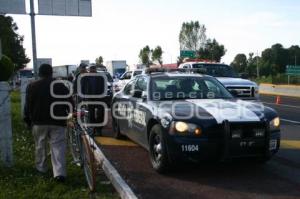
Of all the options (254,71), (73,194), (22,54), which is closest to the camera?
(73,194)

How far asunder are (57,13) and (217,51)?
200 feet

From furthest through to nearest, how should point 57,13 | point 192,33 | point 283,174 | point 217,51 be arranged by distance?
point 192,33
point 217,51
point 57,13
point 283,174

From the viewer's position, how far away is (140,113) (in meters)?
8.62

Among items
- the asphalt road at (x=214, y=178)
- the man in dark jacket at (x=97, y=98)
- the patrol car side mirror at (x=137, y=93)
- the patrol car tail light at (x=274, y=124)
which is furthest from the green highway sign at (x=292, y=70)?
the patrol car tail light at (x=274, y=124)

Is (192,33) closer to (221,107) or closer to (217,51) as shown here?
(217,51)

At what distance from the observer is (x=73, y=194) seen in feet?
21.4

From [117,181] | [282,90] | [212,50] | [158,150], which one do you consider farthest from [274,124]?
[212,50]

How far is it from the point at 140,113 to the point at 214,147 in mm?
2026

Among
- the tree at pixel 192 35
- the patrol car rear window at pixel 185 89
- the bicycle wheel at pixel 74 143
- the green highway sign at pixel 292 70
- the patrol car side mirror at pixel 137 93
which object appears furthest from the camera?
the tree at pixel 192 35

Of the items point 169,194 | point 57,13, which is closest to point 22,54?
point 57,13

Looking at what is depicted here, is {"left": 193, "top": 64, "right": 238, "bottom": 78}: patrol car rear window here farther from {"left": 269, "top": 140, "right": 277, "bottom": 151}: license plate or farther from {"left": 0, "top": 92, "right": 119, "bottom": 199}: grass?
{"left": 269, "top": 140, "right": 277, "bottom": 151}: license plate

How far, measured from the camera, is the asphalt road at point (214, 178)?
21.5 ft

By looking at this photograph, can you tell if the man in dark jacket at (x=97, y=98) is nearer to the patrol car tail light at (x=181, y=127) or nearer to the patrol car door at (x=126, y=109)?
the patrol car door at (x=126, y=109)

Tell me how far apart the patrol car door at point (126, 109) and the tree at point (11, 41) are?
34.1 meters
